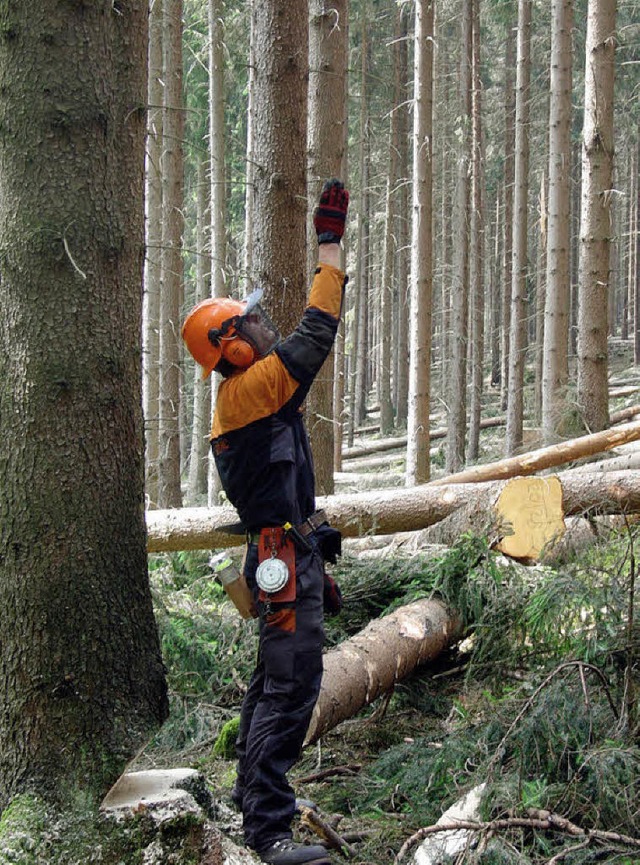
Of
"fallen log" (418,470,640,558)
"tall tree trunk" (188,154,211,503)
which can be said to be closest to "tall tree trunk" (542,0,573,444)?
"tall tree trunk" (188,154,211,503)

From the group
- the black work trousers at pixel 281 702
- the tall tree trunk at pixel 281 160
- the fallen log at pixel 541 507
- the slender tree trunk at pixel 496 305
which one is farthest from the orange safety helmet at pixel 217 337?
the slender tree trunk at pixel 496 305

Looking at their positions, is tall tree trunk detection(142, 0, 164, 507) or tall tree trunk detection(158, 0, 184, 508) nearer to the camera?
tall tree trunk detection(158, 0, 184, 508)

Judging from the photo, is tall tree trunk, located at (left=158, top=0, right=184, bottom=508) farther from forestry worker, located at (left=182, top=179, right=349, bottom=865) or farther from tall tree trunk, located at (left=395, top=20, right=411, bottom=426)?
tall tree trunk, located at (left=395, top=20, right=411, bottom=426)

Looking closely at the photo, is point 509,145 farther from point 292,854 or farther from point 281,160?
point 292,854

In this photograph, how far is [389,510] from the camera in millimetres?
7203

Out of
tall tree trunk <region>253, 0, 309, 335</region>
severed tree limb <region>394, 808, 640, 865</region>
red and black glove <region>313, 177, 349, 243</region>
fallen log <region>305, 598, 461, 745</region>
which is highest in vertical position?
tall tree trunk <region>253, 0, 309, 335</region>

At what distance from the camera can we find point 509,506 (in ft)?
20.9

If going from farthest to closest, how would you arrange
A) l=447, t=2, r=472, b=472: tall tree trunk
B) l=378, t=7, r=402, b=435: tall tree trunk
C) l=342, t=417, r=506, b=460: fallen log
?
1. l=342, t=417, r=506, b=460: fallen log
2. l=378, t=7, r=402, b=435: tall tree trunk
3. l=447, t=2, r=472, b=472: tall tree trunk

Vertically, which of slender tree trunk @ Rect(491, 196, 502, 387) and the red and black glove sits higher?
slender tree trunk @ Rect(491, 196, 502, 387)

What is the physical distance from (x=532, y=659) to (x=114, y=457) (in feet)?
9.83

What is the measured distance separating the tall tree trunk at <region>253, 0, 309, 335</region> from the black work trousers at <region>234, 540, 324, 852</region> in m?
2.74

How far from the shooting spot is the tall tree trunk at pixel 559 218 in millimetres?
12992

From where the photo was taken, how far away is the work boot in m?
3.25

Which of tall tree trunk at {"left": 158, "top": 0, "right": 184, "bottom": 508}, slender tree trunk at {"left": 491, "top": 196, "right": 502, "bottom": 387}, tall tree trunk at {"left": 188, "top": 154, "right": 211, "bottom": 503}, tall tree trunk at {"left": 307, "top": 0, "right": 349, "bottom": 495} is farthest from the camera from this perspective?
slender tree trunk at {"left": 491, "top": 196, "right": 502, "bottom": 387}
